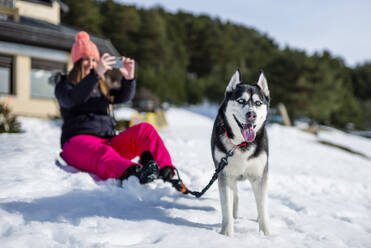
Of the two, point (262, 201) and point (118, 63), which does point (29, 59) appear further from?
point (262, 201)

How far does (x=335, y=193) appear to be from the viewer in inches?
167

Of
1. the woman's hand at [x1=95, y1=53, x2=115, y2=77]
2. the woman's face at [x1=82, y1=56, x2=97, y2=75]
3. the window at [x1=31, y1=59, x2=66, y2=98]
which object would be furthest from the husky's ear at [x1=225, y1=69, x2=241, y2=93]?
the window at [x1=31, y1=59, x2=66, y2=98]

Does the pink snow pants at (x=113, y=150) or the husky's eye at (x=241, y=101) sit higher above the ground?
the husky's eye at (x=241, y=101)

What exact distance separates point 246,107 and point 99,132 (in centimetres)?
188

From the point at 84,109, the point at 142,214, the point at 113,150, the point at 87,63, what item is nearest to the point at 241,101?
the point at 142,214

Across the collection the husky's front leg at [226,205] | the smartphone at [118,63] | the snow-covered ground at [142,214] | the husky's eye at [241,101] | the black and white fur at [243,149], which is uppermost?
the smartphone at [118,63]

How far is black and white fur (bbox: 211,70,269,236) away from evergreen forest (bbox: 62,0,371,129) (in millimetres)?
327

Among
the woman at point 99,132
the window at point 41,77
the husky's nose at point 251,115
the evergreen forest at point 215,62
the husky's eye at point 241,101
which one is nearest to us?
the husky's nose at point 251,115

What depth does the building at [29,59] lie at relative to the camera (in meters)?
11.1

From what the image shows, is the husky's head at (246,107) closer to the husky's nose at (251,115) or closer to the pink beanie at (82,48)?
the husky's nose at (251,115)

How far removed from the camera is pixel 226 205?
2287 mm

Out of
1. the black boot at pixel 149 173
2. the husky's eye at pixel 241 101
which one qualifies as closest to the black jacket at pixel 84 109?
the black boot at pixel 149 173

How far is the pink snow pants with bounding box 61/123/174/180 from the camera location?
2.87 meters

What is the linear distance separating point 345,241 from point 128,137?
230 cm
